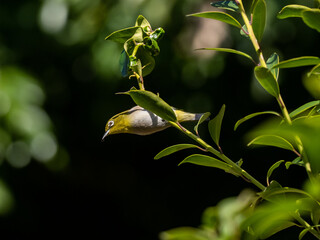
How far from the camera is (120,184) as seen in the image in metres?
2.96

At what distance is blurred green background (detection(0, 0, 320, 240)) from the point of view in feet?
6.95

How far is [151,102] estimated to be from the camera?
417 mm

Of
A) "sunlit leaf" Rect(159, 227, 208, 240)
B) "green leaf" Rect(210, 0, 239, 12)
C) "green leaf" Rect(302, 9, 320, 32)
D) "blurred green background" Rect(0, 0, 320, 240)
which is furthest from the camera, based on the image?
"blurred green background" Rect(0, 0, 320, 240)

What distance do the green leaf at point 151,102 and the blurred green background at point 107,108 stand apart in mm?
1351

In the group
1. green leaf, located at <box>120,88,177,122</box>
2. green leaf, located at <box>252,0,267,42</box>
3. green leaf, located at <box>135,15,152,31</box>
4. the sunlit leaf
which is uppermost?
green leaf, located at <box>135,15,152,31</box>

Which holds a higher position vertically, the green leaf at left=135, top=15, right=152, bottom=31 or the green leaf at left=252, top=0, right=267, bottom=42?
the green leaf at left=135, top=15, right=152, bottom=31

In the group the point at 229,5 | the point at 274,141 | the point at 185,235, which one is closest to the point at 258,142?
the point at 274,141

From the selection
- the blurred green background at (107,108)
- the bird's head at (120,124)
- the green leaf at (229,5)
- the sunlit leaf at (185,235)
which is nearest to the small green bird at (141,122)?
the bird's head at (120,124)

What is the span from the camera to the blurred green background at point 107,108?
6.95ft

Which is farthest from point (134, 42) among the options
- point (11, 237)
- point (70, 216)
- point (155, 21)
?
point (70, 216)

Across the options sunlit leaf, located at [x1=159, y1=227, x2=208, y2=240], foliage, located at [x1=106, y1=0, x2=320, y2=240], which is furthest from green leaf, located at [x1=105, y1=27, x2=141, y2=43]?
sunlit leaf, located at [x1=159, y1=227, x2=208, y2=240]

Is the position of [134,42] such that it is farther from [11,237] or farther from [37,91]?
[11,237]

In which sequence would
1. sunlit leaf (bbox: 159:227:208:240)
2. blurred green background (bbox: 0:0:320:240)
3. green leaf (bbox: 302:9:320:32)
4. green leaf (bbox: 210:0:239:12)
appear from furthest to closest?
blurred green background (bbox: 0:0:320:240) < green leaf (bbox: 210:0:239:12) < green leaf (bbox: 302:9:320:32) < sunlit leaf (bbox: 159:227:208:240)

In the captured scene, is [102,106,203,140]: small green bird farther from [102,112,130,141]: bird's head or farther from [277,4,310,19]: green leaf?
[277,4,310,19]: green leaf
